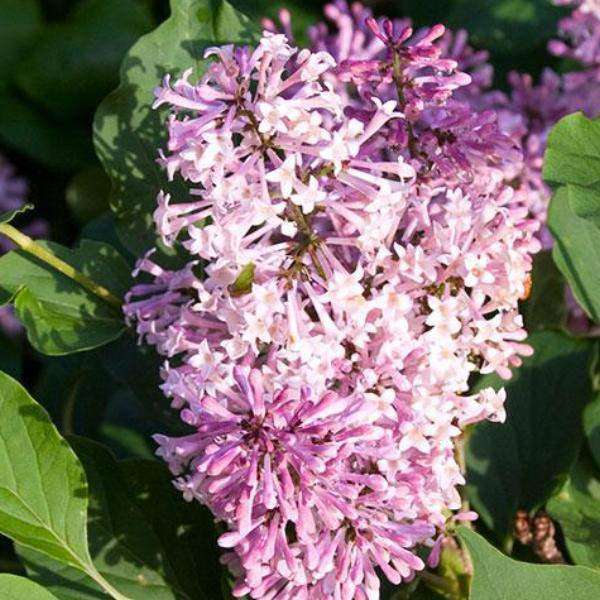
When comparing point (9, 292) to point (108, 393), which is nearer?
point (9, 292)

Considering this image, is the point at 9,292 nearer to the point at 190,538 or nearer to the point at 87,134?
the point at 190,538

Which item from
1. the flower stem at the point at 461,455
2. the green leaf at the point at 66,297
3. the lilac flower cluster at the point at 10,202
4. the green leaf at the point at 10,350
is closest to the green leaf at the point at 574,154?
the flower stem at the point at 461,455

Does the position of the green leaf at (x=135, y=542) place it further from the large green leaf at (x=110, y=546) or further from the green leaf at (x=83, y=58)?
the green leaf at (x=83, y=58)

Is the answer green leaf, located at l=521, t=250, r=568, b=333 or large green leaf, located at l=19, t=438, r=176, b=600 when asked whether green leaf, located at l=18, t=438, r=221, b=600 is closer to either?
large green leaf, located at l=19, t=438, r=176, b=600

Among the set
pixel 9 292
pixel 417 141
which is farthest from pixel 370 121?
pixel 9 292

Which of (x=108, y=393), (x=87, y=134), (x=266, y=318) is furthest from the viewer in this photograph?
(x=87, y=134)

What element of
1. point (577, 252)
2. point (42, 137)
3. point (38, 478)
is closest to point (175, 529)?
point (38, 478)

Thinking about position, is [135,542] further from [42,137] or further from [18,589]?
[42,137]
